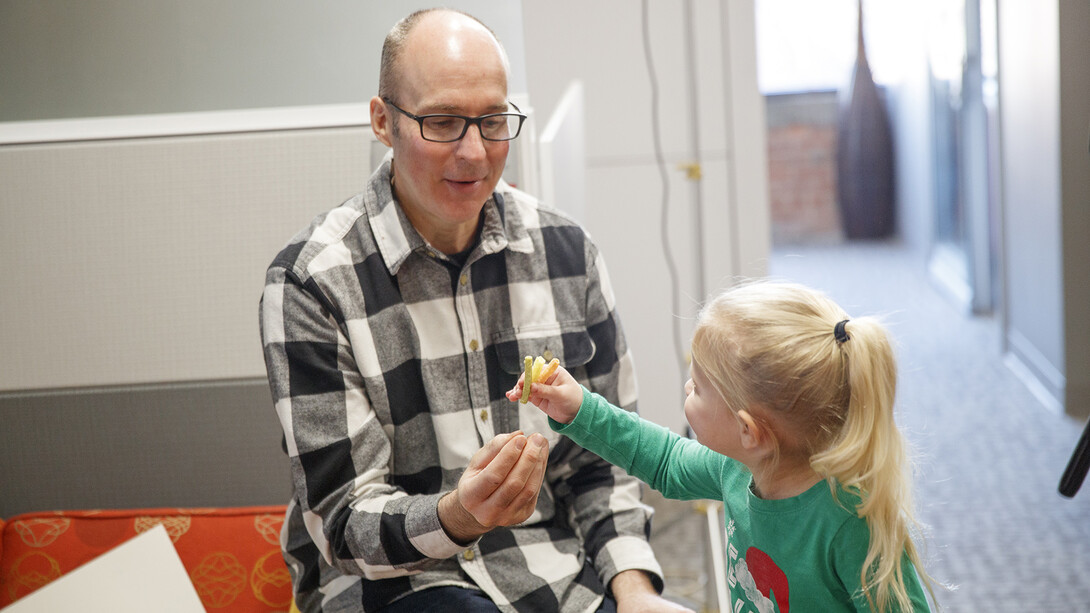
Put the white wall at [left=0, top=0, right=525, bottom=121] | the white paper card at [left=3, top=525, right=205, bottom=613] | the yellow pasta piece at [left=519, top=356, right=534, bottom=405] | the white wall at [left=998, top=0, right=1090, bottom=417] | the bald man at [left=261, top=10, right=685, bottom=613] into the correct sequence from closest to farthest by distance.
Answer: the yellow pasta piece at [left=519, top=356, right=534, bottom=405] → the bald man at [left=261, top=10, right=685, bottom=613] → the white paper card at [left=3, top=525, right=205, bottom=613] → the white wall at [left=998, top=0, right=1090, bottom=417] → the white wall at [left=0, top=0, right=525, bottom=121]

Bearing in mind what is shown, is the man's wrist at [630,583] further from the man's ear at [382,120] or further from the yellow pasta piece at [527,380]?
the man's ear at [382,120]

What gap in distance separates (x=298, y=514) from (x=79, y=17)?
120cm

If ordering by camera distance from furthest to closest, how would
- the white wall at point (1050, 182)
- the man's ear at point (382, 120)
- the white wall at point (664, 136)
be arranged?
1. the white wall at point (664, 136)
2. the white wall at point (1050, 182)
3. the man's ear at point (382, 120)

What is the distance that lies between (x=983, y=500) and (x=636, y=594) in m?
1.74

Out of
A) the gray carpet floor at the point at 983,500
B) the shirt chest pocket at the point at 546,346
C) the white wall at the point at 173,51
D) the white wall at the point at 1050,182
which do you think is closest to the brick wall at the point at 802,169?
the gray carpet floor at the point at 983,500

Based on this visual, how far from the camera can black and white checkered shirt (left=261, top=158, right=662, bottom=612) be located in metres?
1.22

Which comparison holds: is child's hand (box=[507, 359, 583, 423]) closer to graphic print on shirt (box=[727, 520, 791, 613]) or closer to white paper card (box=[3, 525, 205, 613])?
graphic print on shirt (box=[727, 520, 791, 613])

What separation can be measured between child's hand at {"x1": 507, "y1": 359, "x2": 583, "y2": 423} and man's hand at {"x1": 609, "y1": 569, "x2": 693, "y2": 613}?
0.26m

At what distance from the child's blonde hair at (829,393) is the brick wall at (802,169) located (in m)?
5.87

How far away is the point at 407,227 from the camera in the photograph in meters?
1.33

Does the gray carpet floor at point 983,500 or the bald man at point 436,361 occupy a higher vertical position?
the bald man at point 436,361

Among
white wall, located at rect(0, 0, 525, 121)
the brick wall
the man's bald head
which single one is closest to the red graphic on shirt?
the man's bald head

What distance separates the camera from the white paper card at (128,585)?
1.51 metres

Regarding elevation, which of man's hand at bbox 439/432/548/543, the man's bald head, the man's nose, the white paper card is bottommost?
the white paper card
